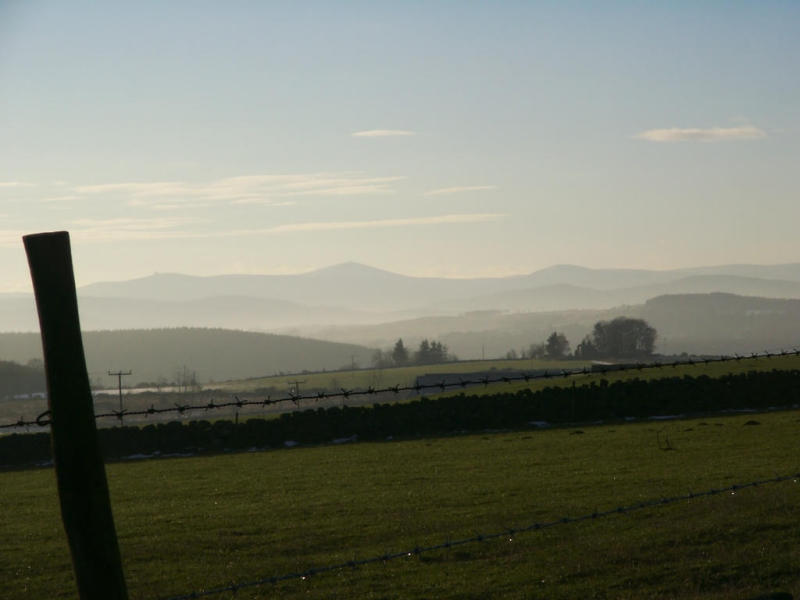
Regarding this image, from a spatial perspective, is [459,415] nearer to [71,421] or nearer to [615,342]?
[71,421]

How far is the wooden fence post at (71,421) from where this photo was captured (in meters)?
9.80

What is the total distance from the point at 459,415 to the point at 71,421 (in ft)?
137

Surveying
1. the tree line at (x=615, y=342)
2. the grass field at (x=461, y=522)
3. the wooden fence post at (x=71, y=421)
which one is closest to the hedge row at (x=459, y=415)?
the grass field at (x=461, y=522)

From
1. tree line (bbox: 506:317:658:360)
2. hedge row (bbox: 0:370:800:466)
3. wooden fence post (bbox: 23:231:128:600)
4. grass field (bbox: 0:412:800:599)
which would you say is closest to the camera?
wooden fence post (bbox: 23:231:128:600)

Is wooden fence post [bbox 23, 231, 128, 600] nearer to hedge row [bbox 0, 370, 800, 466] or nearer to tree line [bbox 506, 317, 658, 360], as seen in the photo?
hedge row [bbox 0, 370, 800, 466]

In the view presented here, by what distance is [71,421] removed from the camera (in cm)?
984

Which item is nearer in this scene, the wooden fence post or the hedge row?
the wooden fence post

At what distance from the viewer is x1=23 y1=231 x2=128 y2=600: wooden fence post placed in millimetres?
9797

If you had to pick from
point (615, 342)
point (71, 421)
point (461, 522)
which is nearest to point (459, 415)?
point (461, 522)

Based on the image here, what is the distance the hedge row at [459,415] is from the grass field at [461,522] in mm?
8655

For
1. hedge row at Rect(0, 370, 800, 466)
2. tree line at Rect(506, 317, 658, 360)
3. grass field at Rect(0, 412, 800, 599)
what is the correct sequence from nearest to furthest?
grass field at Rect(0, 412, 800, 599), hedge row at Rect(0, 370, 800, 466), tree line at Rect(506, 317, 658, 360)

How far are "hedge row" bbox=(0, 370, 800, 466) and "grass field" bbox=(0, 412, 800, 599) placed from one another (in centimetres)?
865

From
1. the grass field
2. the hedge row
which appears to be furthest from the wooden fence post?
the hedge row

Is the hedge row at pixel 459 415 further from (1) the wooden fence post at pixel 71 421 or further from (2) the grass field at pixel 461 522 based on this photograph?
(1) the wooden fence post at pixel 71 421
